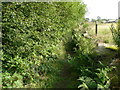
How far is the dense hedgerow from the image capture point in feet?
15.0

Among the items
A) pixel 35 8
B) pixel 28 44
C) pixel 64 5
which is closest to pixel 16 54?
pixel 28 44

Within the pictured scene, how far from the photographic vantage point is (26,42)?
194 inches

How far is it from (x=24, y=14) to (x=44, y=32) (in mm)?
1145

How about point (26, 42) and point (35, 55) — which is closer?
point (26, 42)

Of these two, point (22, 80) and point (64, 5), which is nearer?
point (22, 80)

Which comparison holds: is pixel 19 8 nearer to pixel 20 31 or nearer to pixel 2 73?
pixel 20 31

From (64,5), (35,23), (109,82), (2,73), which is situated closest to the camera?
(109,82)

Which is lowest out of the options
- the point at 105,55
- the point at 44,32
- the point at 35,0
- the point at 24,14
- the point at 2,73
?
the point at 2,73

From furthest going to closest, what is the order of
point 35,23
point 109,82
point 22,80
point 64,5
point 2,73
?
point 64,5, point 35,23, point 22,80, point 2,73, point 109,82

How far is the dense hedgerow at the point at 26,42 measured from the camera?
4562 mm

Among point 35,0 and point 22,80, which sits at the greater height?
point 35,0

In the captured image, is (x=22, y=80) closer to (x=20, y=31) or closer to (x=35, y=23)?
(x=20, y=31)

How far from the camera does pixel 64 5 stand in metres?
7.58

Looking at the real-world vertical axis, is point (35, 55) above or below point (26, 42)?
below
